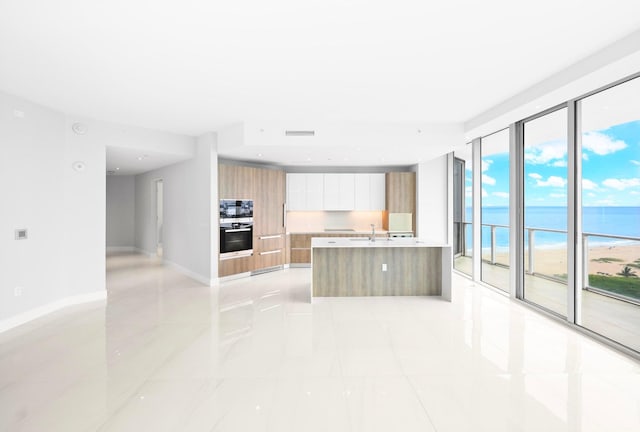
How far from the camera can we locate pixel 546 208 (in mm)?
5191

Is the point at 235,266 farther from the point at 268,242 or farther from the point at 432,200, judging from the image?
the point at 432,200

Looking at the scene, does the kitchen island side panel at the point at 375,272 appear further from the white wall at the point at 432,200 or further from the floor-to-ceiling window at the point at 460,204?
the floor-to-ceiling window at the point at 460,204

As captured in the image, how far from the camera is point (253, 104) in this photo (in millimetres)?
4445

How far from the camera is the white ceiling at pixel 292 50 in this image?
231 centimetres

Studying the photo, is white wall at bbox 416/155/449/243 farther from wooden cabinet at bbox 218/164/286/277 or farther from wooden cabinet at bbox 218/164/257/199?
wooden cabinet at bbox 218/164/257/199

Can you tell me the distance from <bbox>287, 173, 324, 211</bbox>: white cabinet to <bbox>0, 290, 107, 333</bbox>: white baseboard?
418cm

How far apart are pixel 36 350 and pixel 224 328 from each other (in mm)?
1825

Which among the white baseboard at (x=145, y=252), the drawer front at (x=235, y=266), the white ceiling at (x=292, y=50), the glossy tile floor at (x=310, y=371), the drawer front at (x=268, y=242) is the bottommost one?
the glossy tile floor at (x=310, y=371)

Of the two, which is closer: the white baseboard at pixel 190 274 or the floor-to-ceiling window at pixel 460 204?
the white baseboard at pixel 190 274

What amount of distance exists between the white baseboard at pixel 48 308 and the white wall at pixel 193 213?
1.69 meters

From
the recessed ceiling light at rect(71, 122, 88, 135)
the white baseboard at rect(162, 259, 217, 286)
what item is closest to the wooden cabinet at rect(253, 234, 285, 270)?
the white baseboard at rect(162, 259, 217, 286)

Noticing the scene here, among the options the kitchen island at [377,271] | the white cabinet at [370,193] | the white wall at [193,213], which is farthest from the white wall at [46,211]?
the white cabinet at [370,193]

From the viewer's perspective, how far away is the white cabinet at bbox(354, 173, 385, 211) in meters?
7.75

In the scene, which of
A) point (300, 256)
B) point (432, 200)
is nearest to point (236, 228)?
point (300, 256)
